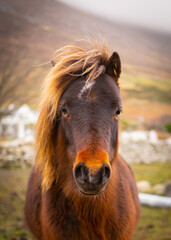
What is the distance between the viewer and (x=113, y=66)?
191 cm

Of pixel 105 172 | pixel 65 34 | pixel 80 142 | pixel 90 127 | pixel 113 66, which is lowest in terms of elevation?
pixel 105 172

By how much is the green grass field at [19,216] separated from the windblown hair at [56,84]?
10.4 feet

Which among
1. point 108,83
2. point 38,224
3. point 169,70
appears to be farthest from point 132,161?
point 169,70

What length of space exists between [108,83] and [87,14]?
77.7 ft

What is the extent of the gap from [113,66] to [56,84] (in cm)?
61

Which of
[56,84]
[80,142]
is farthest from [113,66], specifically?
[80,142]

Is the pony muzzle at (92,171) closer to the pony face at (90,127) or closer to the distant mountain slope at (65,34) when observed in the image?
the pony face at (90,127)

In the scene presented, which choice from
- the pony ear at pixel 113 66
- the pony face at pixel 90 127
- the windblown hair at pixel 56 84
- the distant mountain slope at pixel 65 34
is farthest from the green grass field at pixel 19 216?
the distant mountain slope at pixel 65 34

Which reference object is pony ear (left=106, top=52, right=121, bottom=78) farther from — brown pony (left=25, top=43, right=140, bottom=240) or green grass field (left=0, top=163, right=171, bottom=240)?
green grass field (left=0, top=163, right=171, bottom=240)

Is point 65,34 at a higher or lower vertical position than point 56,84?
higher

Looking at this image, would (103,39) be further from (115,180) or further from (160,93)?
(160,93)

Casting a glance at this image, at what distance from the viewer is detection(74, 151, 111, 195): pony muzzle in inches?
50.2

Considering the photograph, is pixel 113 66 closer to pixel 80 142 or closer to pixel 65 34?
pixel 80 142

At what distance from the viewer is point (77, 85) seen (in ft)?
5.70
